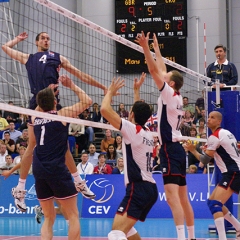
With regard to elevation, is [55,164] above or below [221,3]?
below

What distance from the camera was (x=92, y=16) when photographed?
2408 cm

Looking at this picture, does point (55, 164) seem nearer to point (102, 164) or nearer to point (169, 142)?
point (169, 142)

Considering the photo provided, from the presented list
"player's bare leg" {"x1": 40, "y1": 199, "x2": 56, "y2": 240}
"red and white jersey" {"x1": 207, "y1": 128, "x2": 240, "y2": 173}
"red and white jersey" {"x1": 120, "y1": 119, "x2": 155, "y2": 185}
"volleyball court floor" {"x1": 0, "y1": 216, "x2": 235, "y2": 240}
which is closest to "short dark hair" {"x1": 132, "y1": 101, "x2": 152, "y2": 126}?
"red and white jersey" {"x1": 120, "y1": 119, "x2": 155, "y2": 185}

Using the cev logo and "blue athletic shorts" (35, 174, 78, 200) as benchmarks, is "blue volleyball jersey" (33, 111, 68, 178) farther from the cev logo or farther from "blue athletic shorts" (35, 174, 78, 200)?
the cev logo

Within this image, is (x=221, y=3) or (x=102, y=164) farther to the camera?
(x=221, y=3)

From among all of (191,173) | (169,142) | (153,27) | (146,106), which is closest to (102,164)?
(191,173)

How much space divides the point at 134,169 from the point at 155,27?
14.8m

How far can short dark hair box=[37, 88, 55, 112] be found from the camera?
7947 mm

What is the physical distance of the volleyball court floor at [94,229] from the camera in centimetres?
1215

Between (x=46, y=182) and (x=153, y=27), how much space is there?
14.2 meters

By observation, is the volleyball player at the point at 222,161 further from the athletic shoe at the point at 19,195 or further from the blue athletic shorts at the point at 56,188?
the athletic shoe at the point at 19,195

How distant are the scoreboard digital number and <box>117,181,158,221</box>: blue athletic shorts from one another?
571 inches

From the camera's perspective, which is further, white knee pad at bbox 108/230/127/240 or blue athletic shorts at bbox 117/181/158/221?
blue athletic shorts at bbox 117/181/158/221

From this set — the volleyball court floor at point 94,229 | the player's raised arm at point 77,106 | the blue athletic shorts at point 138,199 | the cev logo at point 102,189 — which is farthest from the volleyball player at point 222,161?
the cev logo at point 102,189
